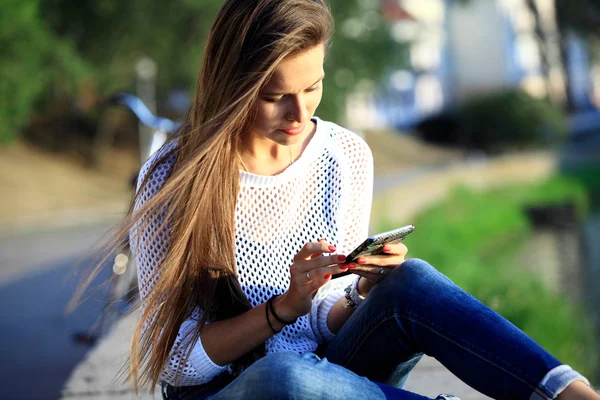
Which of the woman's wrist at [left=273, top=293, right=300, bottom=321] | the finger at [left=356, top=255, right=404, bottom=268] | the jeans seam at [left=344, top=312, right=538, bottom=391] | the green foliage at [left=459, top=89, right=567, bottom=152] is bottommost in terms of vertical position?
the green foliage at [left=459, top=89, right=567, bottom=152]

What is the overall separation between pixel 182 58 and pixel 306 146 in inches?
634

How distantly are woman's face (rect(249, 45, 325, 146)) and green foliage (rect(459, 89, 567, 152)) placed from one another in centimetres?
2530

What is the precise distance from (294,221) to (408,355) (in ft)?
1.58

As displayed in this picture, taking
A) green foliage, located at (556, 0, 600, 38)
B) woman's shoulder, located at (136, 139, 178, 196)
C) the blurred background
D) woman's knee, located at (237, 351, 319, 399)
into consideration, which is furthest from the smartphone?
green foliage, located at (556, 0, 600, 38)

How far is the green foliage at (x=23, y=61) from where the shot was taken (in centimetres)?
1391

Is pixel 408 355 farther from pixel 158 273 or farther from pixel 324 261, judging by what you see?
pixel 158 273

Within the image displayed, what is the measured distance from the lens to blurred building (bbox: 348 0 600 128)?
110 feet

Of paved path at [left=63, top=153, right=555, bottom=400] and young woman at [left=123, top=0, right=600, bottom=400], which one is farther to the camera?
paved path at [left=63, top=153, right=555, bottom=400]

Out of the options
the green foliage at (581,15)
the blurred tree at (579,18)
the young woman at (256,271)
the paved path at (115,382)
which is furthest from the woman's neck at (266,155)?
the green foliage at (581,15)

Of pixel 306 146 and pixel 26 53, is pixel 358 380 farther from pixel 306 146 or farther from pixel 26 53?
pixel 26 53

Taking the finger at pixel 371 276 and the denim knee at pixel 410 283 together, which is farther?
the finger at pixel 371 276

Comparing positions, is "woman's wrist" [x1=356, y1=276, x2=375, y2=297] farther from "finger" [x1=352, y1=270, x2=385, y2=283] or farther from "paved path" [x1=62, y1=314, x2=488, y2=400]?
"paved path" [x1=62, y1=314, x2=488, y2=400]

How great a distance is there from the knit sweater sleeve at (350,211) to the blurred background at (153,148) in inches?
22.6

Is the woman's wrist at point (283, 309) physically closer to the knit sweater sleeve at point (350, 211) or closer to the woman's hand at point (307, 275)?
the woman's hand at point (307, 275)
